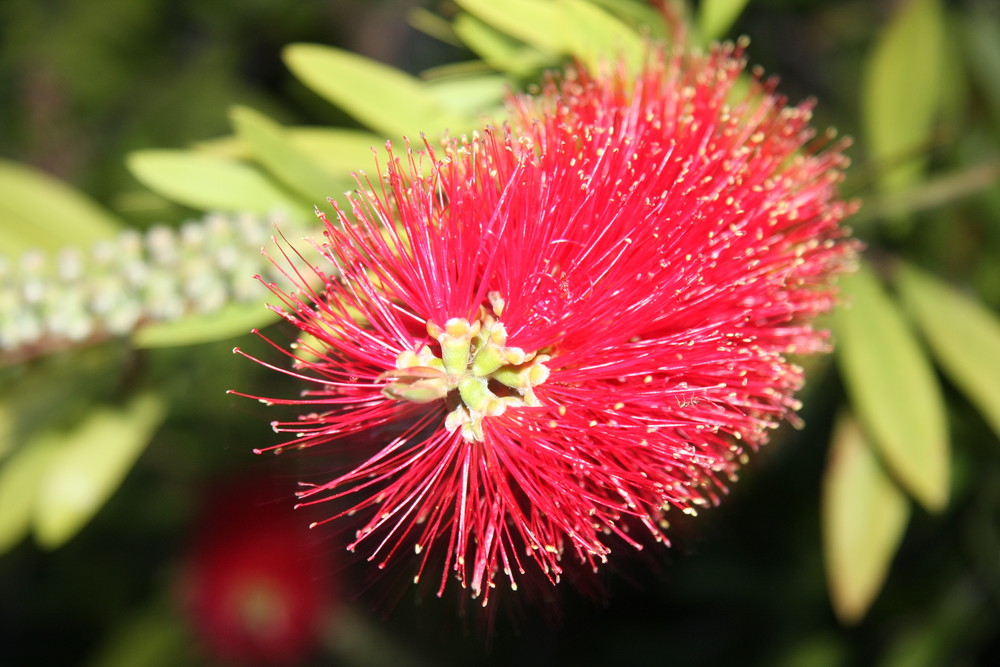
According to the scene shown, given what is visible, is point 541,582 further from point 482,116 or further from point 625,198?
point 482,116

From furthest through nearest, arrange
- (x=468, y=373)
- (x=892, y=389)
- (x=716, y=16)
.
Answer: (x=892, y=389), (x=716, y=16), (x=468, y=373)

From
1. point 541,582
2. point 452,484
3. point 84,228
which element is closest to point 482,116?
point 452,484

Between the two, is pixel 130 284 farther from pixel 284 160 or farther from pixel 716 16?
pixel 716 16

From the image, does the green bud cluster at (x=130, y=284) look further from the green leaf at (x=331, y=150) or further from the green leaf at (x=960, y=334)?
the green leaf at (x=960, y=334)

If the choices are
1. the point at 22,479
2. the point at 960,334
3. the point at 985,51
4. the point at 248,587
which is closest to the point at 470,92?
the point at 960,334

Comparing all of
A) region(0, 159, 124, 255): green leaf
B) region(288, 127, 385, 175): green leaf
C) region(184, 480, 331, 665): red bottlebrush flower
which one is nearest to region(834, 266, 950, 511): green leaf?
region(288, 127, 385, 175): green leaf

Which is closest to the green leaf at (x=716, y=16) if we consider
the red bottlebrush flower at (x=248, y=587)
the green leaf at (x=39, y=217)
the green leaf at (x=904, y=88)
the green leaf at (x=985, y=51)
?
the green leaf at (x=904, y=88)
